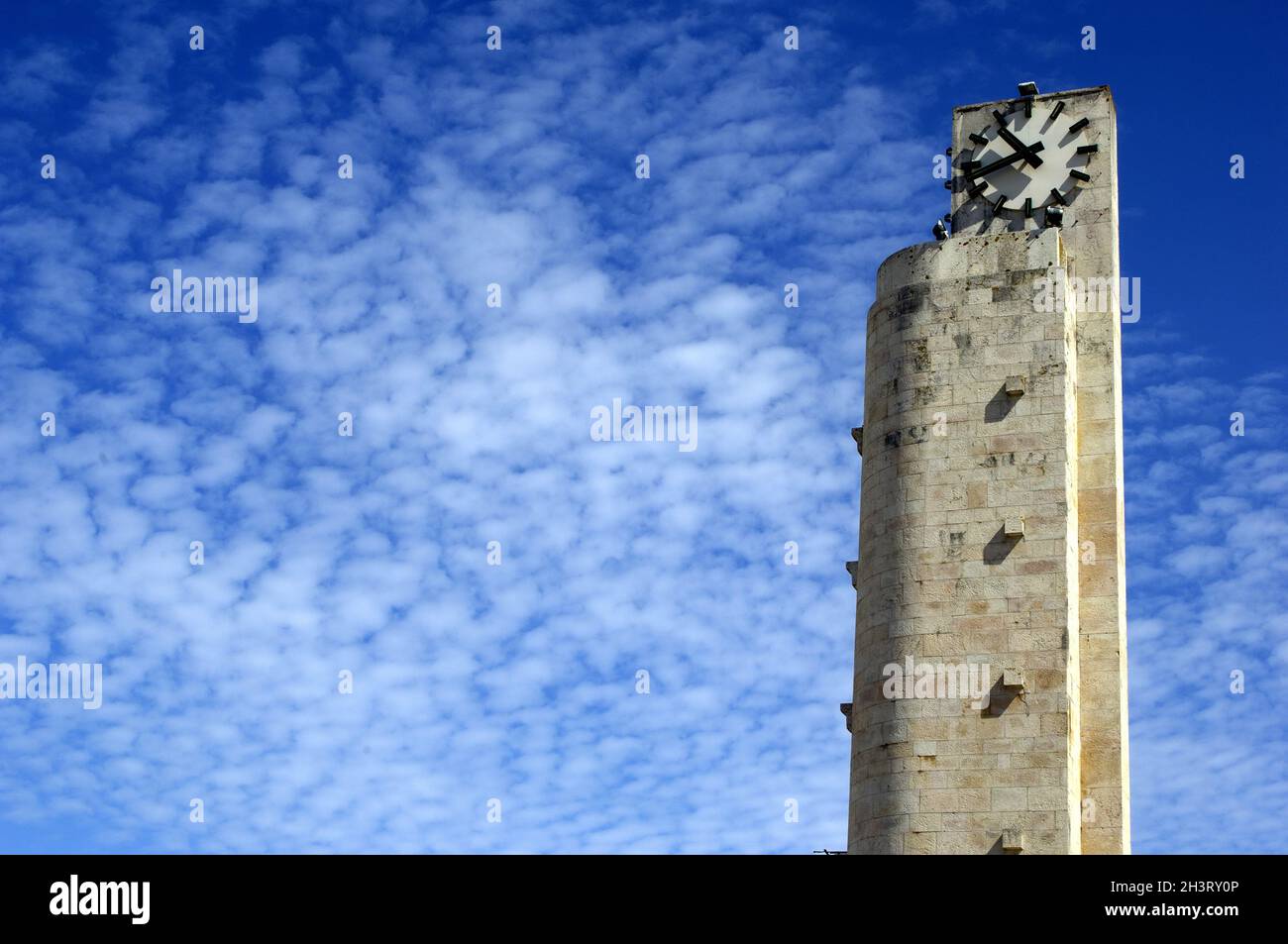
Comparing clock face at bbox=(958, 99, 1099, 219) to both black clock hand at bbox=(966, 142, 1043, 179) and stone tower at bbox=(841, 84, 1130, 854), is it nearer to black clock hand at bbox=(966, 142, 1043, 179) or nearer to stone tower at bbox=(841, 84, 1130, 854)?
black clock hand at bbox=(966, 142, 1043, 179)

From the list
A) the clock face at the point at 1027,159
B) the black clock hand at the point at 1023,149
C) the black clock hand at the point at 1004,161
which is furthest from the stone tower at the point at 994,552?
the black clock hand at the point at 1004,161

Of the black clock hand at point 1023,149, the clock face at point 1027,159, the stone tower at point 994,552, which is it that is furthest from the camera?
the black clock hand at point 1023,149

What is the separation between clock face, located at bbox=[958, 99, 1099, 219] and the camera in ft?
121

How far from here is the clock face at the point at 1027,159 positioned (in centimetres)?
3700

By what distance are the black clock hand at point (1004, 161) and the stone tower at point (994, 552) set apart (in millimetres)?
1678

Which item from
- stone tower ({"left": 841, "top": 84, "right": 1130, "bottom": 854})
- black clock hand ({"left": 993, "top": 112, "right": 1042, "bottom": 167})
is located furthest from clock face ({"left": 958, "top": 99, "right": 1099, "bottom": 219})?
stone tower ({"left": 841, "top": 84, "right": 1130, "bottom": 854})

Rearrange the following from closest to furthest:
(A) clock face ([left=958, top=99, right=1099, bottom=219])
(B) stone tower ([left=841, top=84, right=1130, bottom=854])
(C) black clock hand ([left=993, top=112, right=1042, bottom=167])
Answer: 1. (B) stone tower ([left=841, top=84, right=1130, bottom=854])
2. (A) clock face ([left=958, top=99, right=1099, bottom=219])
3. (C) black clock hand ([left=993, top=112, right=1042, bottom=167])

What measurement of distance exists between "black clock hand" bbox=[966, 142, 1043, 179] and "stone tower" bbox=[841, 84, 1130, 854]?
5.51 ft

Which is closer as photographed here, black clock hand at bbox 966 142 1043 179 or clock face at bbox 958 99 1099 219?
clock face at bbox 958 99 1099 219

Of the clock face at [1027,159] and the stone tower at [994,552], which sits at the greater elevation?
the clock face at [1027,159]

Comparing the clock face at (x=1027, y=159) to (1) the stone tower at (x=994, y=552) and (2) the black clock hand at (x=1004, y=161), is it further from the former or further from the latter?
(1) the stone tower at (x=994, y=552)

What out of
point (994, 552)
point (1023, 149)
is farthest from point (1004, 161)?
point (994, 552)
